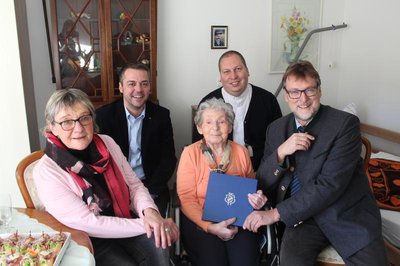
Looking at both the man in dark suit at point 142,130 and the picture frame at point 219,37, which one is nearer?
the man in dark suit at point 142,130

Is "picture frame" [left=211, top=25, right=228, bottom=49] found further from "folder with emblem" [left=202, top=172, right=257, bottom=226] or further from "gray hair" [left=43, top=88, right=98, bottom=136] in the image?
"gray hair" [left=43, top=88, right=98, bottom=136]

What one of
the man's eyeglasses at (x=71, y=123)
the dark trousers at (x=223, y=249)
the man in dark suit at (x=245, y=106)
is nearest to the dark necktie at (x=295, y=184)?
the dark trousers at (x=223, y=249)

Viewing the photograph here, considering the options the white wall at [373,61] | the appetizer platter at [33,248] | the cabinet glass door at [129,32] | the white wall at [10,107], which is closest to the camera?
the appetizer platter at [33,248]

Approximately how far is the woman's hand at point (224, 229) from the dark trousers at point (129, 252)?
245mm

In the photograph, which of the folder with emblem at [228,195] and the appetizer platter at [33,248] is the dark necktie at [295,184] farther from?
the appetizer platter at [33,248]

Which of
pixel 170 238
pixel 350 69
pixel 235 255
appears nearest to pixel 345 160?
pixel 235 255

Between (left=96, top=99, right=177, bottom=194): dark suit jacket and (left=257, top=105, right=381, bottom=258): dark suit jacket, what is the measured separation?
82cm

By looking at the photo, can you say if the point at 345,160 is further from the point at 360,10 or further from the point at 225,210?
the point at 360,10

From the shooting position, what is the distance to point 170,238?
1.44 meters

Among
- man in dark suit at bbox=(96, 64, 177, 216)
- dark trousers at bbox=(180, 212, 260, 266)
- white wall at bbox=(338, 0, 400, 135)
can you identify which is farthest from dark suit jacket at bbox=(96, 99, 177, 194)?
white wall at bbox=(338, 0, 400, 135)

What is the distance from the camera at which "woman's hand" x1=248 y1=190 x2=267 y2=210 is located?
1609 mm

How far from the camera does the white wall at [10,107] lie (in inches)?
73.4

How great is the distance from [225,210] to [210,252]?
0.21 m

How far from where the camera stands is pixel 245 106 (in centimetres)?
235
